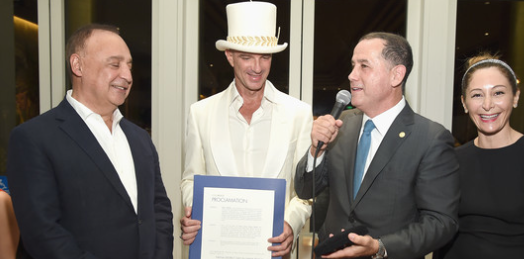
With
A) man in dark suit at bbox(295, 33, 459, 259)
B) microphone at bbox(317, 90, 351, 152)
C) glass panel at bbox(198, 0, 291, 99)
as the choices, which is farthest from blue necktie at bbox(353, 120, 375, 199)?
glass panel at bbox(198, 0, 291, 99)

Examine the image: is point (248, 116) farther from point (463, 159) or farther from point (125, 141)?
point (463, 159)

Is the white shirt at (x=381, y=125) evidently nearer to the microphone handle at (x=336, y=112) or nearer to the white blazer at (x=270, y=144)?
the microphone handle at (x=336, y=112)

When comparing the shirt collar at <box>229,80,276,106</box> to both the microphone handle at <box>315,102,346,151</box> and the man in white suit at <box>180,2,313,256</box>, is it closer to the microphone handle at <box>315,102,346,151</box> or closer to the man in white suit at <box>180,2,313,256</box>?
the man in white suit at <box>180,2,313,256</box>

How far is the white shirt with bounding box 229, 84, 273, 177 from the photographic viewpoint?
2.05m

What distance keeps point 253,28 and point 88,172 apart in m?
1.05

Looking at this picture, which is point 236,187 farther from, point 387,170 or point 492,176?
point 492,176

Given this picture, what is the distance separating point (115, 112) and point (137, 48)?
1719 millimetres

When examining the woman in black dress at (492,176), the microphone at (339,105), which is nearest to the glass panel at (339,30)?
the woman in black dress at (492,176)

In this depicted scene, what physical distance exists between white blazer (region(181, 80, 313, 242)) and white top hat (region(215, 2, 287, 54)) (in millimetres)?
243

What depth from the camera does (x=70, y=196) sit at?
1446 millimetres

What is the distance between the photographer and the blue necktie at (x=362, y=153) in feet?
5.37

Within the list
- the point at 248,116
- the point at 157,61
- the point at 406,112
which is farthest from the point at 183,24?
the point at 406,112

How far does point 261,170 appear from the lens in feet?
6.69

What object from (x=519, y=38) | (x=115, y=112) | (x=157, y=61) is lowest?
(x=115, y=112)
